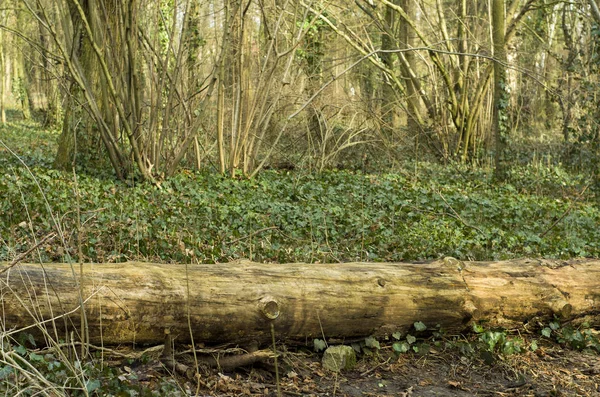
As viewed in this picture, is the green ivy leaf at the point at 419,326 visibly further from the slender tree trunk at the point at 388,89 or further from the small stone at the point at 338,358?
the slender tree trunk at the point at 388,89

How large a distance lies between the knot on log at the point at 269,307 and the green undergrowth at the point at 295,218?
1.04 metres

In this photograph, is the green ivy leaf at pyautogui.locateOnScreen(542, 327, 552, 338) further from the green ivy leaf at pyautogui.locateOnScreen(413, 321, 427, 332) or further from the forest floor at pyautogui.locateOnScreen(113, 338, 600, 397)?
the green ivy leaf at pyautogui.locateOnScreen(413, 321, 427, 332)

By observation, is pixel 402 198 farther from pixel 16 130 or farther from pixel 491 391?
pixel 16 130

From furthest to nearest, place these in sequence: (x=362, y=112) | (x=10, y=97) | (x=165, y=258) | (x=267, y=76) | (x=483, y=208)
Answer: (x=10, y=97) → (x=362, y=112) → (x=267, y=76) → (x=483, y=208) → (x=165, y=258)

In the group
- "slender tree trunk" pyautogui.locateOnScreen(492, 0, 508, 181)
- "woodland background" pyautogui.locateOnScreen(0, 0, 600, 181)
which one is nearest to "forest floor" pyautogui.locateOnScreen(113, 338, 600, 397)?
"woodland background" pyautogui.locateOnScreen(0, 0, 600, 181)

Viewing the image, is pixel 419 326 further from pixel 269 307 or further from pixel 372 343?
pixel 269 307

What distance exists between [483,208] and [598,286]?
4416mm

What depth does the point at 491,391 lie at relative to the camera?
429 cm

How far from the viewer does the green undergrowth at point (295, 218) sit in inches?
252

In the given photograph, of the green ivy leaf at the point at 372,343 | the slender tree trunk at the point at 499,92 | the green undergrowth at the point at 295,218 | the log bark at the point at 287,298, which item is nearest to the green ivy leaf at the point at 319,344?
the log bark at the point at 287,298

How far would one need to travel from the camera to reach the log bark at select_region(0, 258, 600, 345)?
386 centimetres

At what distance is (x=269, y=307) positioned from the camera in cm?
430

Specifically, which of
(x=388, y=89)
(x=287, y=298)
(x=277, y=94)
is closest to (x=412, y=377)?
(x=287, y=298)

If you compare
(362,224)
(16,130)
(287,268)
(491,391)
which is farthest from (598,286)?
(16,130)
